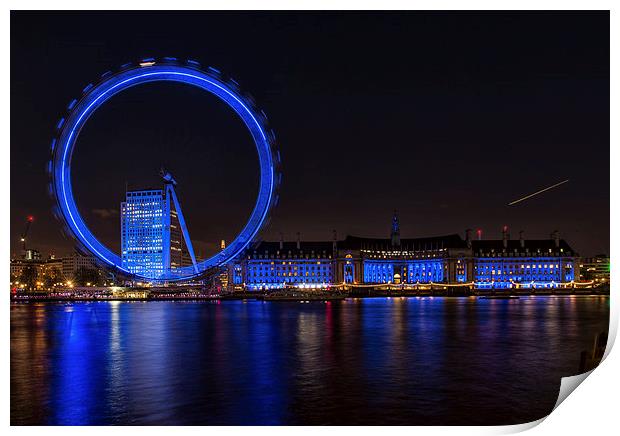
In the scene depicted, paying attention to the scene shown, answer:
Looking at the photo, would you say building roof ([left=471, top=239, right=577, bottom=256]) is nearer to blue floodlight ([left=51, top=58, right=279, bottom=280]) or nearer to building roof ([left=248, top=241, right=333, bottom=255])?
building roof ([left=248, top=241, right=333, bottom=255])

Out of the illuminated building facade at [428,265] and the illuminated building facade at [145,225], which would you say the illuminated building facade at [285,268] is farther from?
the illuminated building facade at [145,225]

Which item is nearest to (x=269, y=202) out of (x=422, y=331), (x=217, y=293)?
(x=422, y=331)

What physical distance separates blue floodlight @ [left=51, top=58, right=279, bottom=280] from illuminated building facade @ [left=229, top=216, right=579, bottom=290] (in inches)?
2519

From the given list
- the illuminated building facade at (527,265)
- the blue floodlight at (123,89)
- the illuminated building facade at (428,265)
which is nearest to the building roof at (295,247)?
the illuminated building facade at (428,265)

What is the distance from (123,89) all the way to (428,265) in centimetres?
7816

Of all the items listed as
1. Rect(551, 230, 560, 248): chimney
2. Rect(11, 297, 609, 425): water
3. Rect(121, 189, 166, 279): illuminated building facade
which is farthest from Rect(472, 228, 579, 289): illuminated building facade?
Rect(11, 297, 609, 425): water

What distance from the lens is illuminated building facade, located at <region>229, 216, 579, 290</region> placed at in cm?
10262

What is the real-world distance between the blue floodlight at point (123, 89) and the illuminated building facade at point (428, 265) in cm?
6398

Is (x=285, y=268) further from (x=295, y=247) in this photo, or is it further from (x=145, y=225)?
(x=145, y=225)
